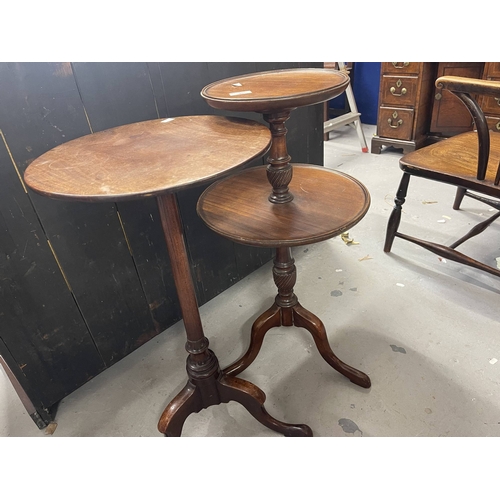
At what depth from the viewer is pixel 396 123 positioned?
2916 millimetres

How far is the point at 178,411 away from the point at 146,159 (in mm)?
762

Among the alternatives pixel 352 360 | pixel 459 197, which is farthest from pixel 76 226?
pixel 459 197

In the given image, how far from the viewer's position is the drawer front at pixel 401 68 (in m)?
2.63

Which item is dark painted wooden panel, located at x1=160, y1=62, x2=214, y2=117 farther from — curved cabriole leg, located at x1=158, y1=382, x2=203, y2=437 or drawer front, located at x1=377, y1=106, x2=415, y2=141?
drawer front, located at x1=377, y1=106, x2=415, y2=141

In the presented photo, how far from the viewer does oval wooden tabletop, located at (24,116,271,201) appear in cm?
71

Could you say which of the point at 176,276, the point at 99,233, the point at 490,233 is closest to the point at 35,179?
the point at 176,276

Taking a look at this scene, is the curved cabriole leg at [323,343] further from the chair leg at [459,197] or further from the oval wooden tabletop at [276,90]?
the chair leg at [459,197]

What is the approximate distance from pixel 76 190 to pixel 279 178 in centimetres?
57

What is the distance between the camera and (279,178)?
1.09 meters

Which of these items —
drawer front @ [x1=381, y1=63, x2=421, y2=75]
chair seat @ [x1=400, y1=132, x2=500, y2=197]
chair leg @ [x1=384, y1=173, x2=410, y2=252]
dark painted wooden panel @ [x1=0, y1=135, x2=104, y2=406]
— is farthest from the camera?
drawer front @ [x1=381, y1=63, x2=421, y2=75]

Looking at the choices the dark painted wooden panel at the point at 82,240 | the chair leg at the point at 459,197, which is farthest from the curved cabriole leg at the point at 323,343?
the chair leg at the point at 459,197

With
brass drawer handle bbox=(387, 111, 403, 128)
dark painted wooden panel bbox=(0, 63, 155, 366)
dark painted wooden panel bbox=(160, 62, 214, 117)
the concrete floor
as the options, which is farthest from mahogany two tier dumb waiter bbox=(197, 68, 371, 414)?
brass drawer handle bbox=(387, 111, 403, 128)

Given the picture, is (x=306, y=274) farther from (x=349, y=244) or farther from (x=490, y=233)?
(x=490, y=233)

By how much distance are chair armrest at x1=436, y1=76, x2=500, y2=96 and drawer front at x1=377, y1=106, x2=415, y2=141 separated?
165cm
